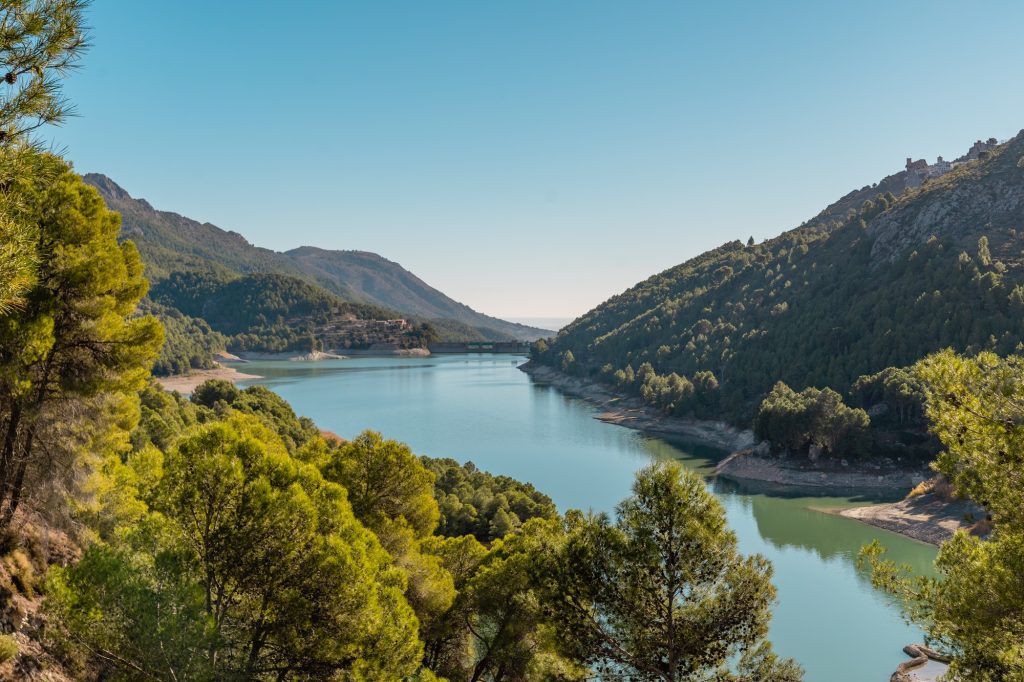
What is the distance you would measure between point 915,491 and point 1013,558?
4917cm

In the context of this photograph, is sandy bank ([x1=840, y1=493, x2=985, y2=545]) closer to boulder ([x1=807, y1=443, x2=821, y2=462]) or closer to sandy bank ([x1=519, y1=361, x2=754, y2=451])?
boulder ([x1=807, y1=443, x2=821, y2=462])

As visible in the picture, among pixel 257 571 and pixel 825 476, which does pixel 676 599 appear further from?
pixel 825 476

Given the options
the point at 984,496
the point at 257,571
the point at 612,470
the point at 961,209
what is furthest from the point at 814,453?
the point at 257,571

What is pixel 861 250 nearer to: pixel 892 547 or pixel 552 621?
pixel 892 547

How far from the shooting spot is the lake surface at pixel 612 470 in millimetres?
29469

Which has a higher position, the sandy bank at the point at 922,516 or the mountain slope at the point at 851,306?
the mountain slope at the point at 851,306

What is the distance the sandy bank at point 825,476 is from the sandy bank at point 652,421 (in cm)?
718

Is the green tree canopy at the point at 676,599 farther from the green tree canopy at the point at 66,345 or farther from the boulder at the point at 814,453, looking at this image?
the boulder at the point at 814,453

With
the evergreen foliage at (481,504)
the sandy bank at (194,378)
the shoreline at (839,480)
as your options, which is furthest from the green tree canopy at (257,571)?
the sandy bank at (194,378)

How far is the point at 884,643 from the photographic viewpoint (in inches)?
1130

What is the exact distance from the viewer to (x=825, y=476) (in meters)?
57.5

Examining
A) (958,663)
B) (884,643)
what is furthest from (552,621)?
(884,643)

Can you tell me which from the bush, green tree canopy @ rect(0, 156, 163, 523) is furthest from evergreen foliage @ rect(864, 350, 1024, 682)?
green tree canopy @ rect(0, 156, 163, 523)

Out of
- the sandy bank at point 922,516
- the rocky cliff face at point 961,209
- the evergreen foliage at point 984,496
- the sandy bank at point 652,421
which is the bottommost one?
the sandy bank at point 922,516
